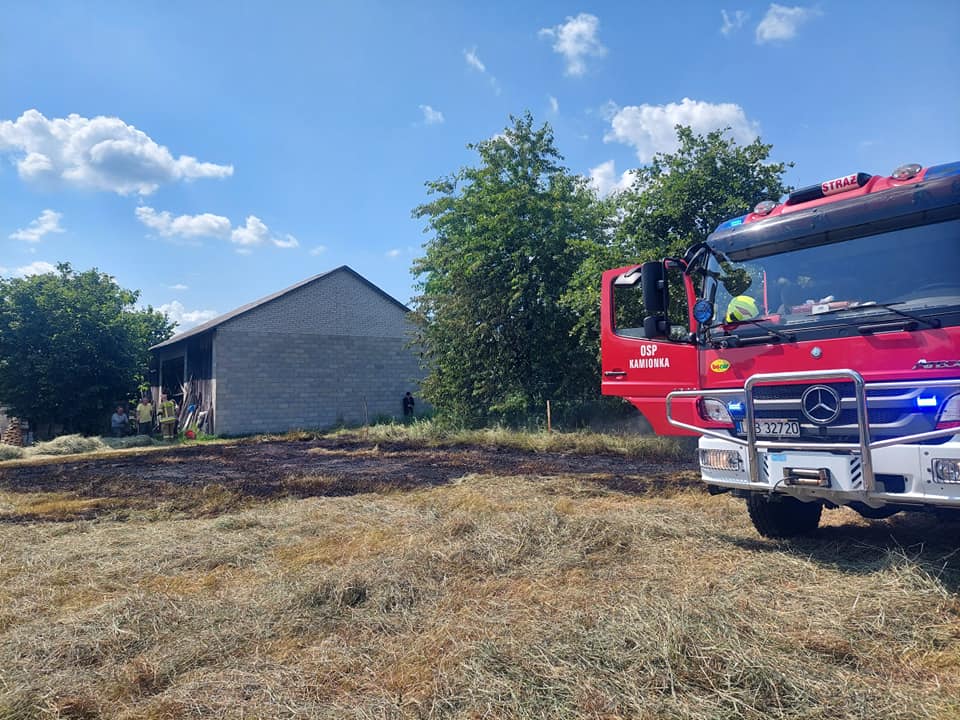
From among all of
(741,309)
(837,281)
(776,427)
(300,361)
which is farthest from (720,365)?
(300,361)

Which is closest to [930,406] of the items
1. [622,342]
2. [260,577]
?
[622,342]

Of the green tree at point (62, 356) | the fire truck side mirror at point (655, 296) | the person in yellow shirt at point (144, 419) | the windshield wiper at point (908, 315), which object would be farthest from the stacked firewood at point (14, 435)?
the windshield wiper at point (908, 315)

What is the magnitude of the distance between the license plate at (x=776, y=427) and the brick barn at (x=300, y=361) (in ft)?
55.5

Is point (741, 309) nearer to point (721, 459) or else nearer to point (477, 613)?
point (721, 459)

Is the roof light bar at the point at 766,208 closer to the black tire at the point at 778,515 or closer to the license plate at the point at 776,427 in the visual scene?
the license plate at the point at 776,427

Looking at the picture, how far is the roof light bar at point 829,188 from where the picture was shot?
14.7 feet

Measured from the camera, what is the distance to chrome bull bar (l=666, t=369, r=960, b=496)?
3555 millimetres

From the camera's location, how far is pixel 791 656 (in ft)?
9.61

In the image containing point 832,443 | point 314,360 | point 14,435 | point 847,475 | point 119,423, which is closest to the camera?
point 847,475

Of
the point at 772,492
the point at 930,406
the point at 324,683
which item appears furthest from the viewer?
the point at 772,492

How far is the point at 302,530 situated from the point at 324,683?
10.3 ft

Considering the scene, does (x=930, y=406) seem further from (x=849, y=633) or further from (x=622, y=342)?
(x=622, y=342)

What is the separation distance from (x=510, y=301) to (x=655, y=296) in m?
11.3

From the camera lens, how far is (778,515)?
500cm
